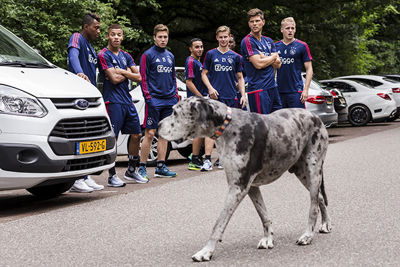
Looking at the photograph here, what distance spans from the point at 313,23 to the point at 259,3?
2.95 metres

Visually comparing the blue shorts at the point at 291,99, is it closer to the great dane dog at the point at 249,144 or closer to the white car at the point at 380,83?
the great dane dog at the point at 249,144

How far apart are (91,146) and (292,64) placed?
363 cm

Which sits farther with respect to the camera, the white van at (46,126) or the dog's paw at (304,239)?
the white van at (46,126)

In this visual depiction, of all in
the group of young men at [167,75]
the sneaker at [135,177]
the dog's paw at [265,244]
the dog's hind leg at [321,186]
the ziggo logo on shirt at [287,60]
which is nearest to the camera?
the dog's paw at [265,244]

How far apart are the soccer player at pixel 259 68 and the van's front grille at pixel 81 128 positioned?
2333 millimetres

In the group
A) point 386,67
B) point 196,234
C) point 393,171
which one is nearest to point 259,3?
point 393,171

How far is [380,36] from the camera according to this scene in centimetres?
4253

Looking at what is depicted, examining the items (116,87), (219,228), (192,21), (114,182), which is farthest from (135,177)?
(192,21)

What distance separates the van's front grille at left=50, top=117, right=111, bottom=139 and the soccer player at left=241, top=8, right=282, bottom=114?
2333 millimetres

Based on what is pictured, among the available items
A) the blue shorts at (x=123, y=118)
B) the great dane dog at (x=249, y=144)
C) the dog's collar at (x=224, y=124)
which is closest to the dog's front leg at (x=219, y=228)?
the great dane dog at (x=249, y=144)

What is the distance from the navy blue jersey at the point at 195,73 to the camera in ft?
35.1

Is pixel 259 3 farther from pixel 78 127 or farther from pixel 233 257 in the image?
pixel 233 257

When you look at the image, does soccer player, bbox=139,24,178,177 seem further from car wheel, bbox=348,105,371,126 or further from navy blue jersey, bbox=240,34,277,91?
car wheel, bbox=348,105,371,126

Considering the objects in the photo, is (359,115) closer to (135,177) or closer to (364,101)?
(364,101)
